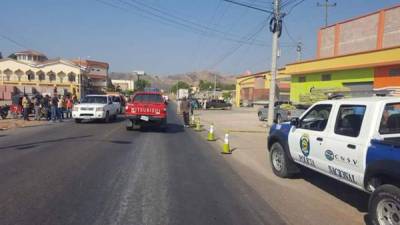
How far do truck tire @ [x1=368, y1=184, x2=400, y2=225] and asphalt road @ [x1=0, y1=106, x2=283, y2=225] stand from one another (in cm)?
136

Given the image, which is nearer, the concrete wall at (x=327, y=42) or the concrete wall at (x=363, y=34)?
the concrete wall at (x=363, y=34)

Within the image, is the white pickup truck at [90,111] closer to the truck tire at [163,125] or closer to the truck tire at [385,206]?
the truck tire at [163,125]

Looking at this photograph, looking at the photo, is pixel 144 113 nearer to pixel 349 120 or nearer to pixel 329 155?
pixel 329 155

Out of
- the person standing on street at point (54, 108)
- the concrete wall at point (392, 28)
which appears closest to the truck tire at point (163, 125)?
the person standing on street at point (54, 108)

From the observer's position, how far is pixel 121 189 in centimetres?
780

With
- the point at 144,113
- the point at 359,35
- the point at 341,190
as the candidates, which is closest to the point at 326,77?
the point at 359,35

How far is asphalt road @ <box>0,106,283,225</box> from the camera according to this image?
20.1 ft

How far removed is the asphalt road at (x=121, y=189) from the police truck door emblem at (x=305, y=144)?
1.31 meters

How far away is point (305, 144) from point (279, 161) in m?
1.57

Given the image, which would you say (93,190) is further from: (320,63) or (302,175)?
(320,63)

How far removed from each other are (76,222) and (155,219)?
3.51ft

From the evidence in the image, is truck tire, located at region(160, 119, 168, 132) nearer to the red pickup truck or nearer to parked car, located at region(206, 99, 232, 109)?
the red pickup truck

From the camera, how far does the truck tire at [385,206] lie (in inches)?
216

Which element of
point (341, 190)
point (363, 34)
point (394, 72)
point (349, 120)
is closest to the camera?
point (349, 120)
